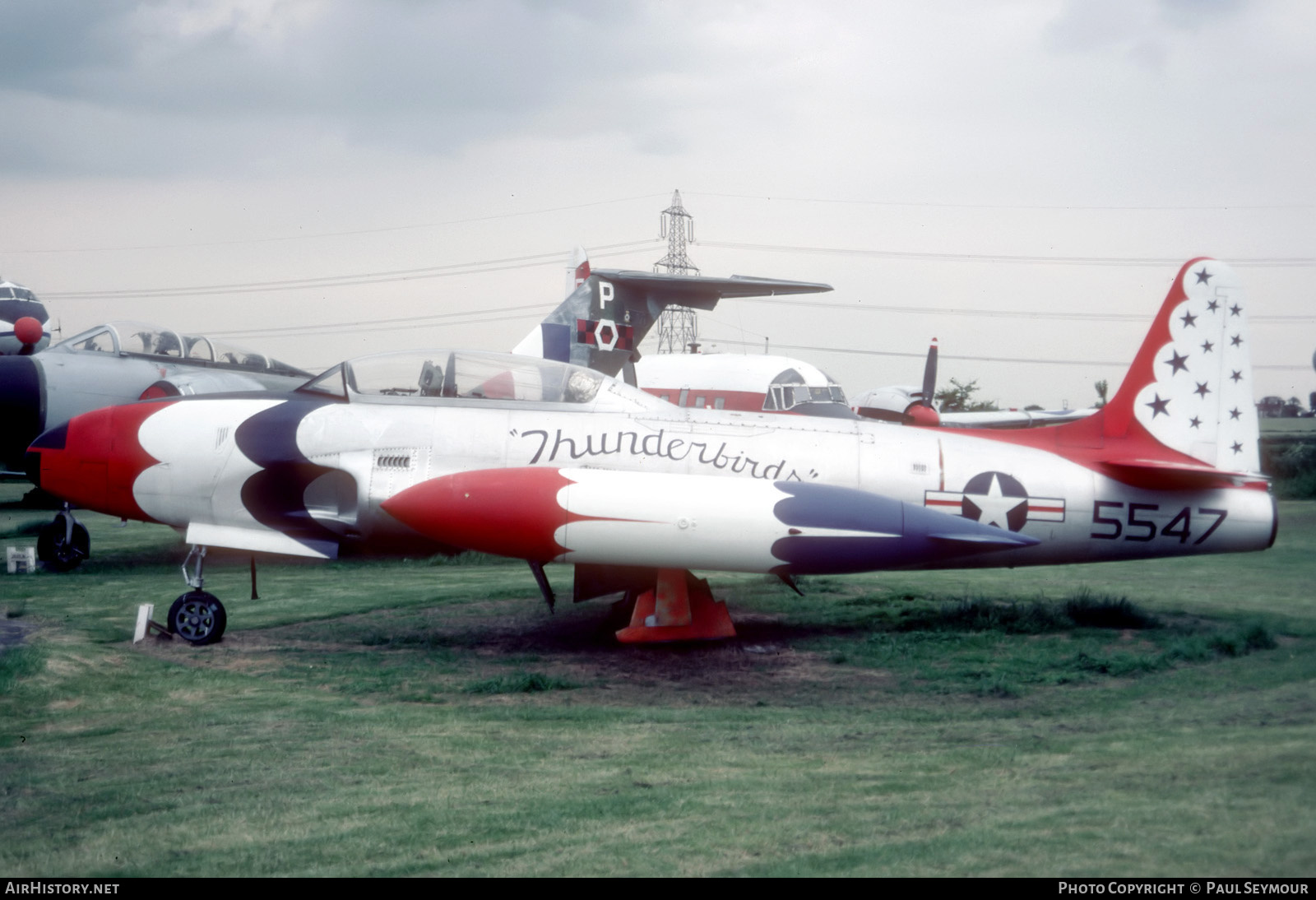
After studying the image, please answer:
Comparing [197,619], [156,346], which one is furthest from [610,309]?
[197,619]

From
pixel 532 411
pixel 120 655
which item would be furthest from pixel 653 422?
pixel 120 655

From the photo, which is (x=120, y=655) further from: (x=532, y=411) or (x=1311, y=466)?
(x=1311, y=466)

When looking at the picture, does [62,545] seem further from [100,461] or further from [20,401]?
[100,461]

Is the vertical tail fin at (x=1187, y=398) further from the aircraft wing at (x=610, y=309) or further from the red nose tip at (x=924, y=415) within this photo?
the red nose tip at (x=924, y=415)

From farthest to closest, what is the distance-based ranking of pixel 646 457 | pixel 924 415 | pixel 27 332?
pixel 924 415 < pixel 27 332 < pixel 646 457

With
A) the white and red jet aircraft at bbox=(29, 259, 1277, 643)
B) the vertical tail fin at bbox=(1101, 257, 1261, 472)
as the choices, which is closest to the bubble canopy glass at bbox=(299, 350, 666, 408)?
the white and red jet aircraft at bbox=(29, 259, 1277, 643)

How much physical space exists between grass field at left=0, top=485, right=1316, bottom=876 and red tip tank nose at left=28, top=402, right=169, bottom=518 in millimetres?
1240

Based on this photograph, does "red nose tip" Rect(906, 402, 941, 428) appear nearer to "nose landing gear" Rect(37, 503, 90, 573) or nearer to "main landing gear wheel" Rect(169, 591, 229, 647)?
"nose landing gear" Rect(37, 503, 90, 573)

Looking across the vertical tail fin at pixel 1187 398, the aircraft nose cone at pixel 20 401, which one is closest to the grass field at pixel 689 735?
the vertical tail fin at pixel 1187 398

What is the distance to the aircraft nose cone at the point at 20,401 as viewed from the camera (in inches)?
554

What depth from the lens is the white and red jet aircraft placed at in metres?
8.66

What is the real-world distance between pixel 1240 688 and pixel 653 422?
15.9 ft

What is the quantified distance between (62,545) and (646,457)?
9.15 metres

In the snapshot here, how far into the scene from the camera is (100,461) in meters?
9.00
